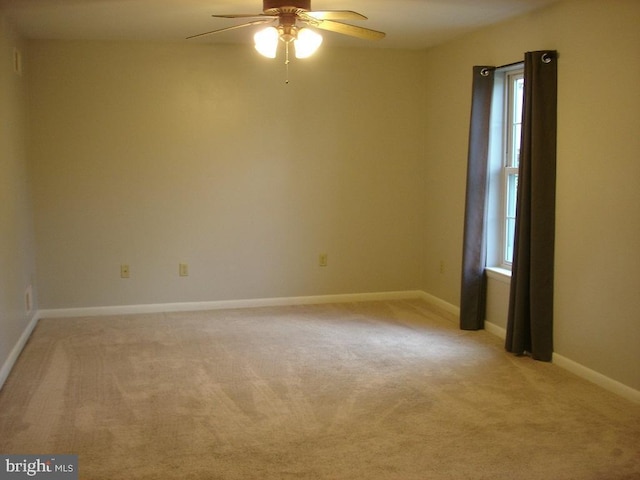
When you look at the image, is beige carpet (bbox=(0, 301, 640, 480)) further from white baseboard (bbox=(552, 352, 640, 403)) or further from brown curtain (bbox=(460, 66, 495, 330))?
brown curtain (bbox=(460, 66, 495, 330))

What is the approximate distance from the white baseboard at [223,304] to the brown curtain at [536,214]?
1974mm

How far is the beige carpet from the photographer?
3.00m

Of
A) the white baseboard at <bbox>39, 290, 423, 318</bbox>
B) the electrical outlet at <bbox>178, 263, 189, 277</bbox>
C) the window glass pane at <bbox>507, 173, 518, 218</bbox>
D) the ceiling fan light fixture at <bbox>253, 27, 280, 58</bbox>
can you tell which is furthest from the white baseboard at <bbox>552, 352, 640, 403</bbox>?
the electrical outlet at <bbox>178, 263, 189, 277</bbox>

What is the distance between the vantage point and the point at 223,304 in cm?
600

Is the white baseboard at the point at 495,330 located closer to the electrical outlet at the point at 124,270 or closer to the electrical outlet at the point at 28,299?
the electrical outlet at the point at 124,270

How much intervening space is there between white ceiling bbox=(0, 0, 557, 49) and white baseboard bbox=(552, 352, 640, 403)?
2.27 meters

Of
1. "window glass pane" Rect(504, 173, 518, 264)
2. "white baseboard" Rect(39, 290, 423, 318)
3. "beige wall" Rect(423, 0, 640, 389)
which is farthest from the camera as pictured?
"white baseboard" Rect(39, 290, 423, 318)

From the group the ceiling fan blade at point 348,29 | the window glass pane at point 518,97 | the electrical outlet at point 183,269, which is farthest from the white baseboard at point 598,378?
the electrical outlet at point 183,269

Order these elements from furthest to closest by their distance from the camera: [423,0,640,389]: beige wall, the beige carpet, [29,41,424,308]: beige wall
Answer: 1. [29,41,424,308]: beige wall
2. [423,0,640,389]: beige wall
3. the beige carpet

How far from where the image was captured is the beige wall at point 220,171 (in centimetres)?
559

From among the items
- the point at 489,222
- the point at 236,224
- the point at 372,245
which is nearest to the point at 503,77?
the point at 489,222

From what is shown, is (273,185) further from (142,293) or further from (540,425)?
(540,425)

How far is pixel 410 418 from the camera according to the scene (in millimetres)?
3496

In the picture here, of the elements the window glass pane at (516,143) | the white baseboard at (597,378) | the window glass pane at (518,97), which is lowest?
the white baseboard at (597,378)
